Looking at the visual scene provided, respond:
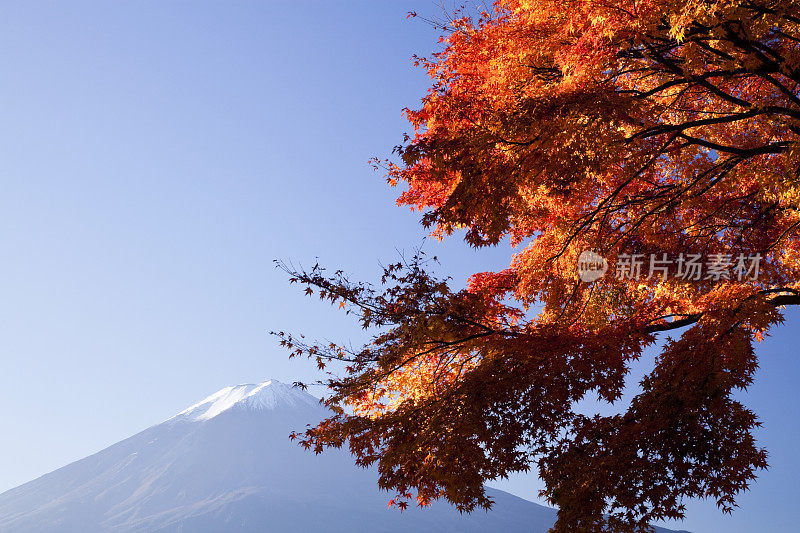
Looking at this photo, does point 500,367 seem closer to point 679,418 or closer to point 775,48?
point 679,418

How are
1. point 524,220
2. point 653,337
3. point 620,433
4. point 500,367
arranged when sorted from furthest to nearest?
point 524,220
point 653,337
point 500,367
point 620,433

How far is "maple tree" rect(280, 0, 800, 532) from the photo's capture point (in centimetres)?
661

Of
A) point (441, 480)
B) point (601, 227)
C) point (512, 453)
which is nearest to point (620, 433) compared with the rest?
point (512, 453)

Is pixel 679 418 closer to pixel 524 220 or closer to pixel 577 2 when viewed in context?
pixel 524 220

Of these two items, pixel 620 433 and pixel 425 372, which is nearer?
pixel 620 433

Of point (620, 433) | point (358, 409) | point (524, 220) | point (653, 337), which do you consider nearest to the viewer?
point (620, 433)

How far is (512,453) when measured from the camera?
741 centimetres

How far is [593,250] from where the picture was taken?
857cm

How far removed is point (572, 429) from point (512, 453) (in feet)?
2.87

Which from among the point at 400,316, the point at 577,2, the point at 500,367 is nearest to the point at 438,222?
the point at 400,316

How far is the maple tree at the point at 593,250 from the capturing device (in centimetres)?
661

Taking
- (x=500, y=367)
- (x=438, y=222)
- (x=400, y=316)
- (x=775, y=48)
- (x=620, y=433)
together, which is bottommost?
(x=620, y=433)

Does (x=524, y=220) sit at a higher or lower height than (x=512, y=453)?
higher

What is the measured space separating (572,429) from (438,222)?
3265 millimetres
